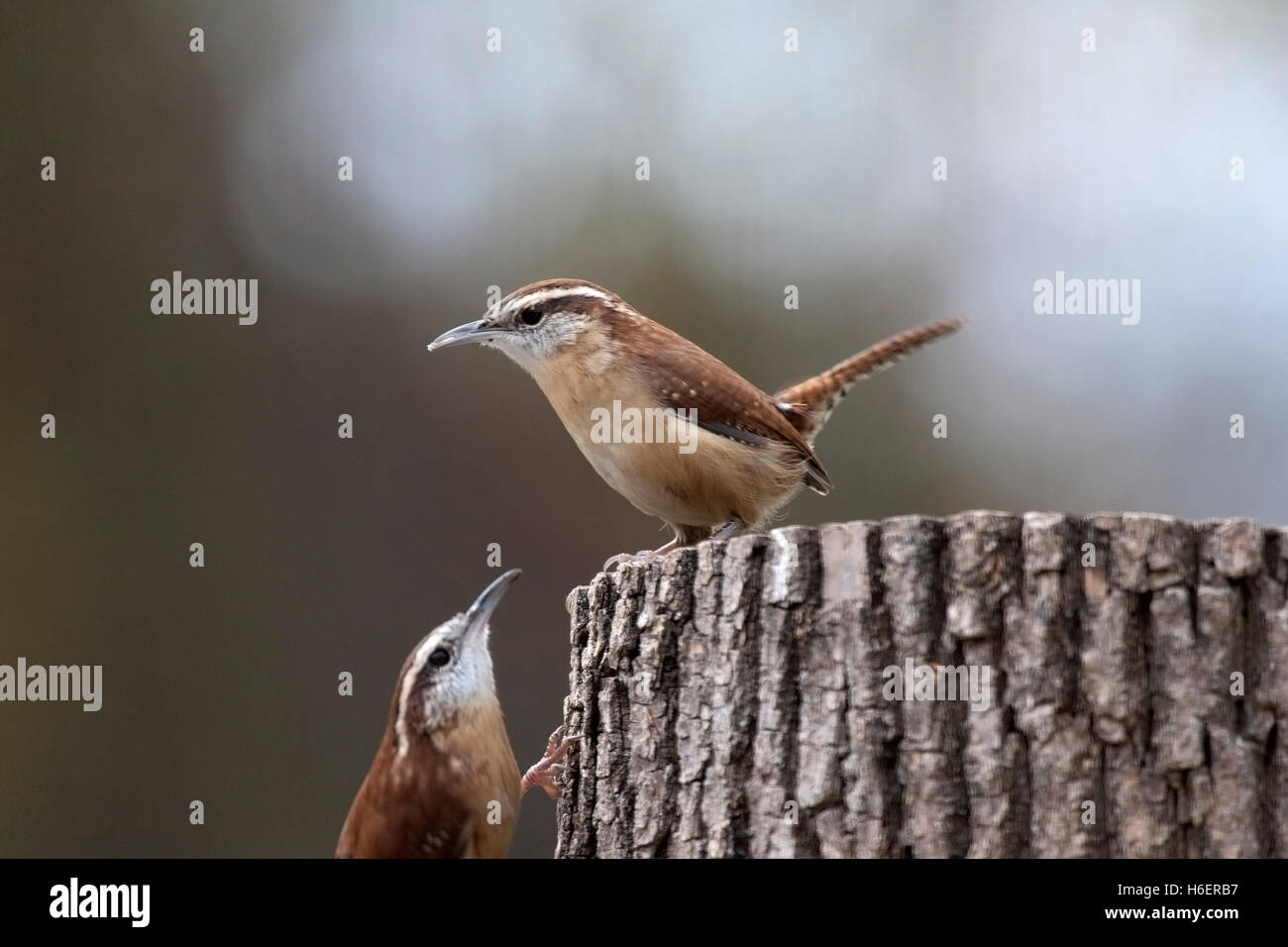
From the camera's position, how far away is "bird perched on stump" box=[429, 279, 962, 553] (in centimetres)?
476

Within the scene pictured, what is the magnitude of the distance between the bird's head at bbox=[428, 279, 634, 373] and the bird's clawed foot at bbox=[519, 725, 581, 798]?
1774mm

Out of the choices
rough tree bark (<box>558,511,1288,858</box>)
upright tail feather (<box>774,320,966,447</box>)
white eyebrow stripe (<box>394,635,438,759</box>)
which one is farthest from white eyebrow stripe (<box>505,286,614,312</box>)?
rough tree bark (<box>558,511,1288,858</box>)

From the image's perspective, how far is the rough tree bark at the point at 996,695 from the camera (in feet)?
8.43

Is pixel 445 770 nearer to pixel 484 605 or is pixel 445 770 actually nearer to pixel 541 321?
pixel 484 605

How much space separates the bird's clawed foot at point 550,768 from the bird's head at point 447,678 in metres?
0.28

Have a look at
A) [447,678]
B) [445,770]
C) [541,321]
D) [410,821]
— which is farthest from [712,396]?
[410,821]

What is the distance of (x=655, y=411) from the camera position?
15.8ft

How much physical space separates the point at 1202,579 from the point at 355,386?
323 inches

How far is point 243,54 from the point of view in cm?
1170

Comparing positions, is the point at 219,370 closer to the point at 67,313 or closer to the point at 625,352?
the point at 67,313

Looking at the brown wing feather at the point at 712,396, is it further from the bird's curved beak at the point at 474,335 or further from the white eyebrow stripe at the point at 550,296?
the bird's curved beak at the point at 474,335

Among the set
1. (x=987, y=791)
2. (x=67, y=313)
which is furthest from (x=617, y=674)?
(x=67, y=313)
